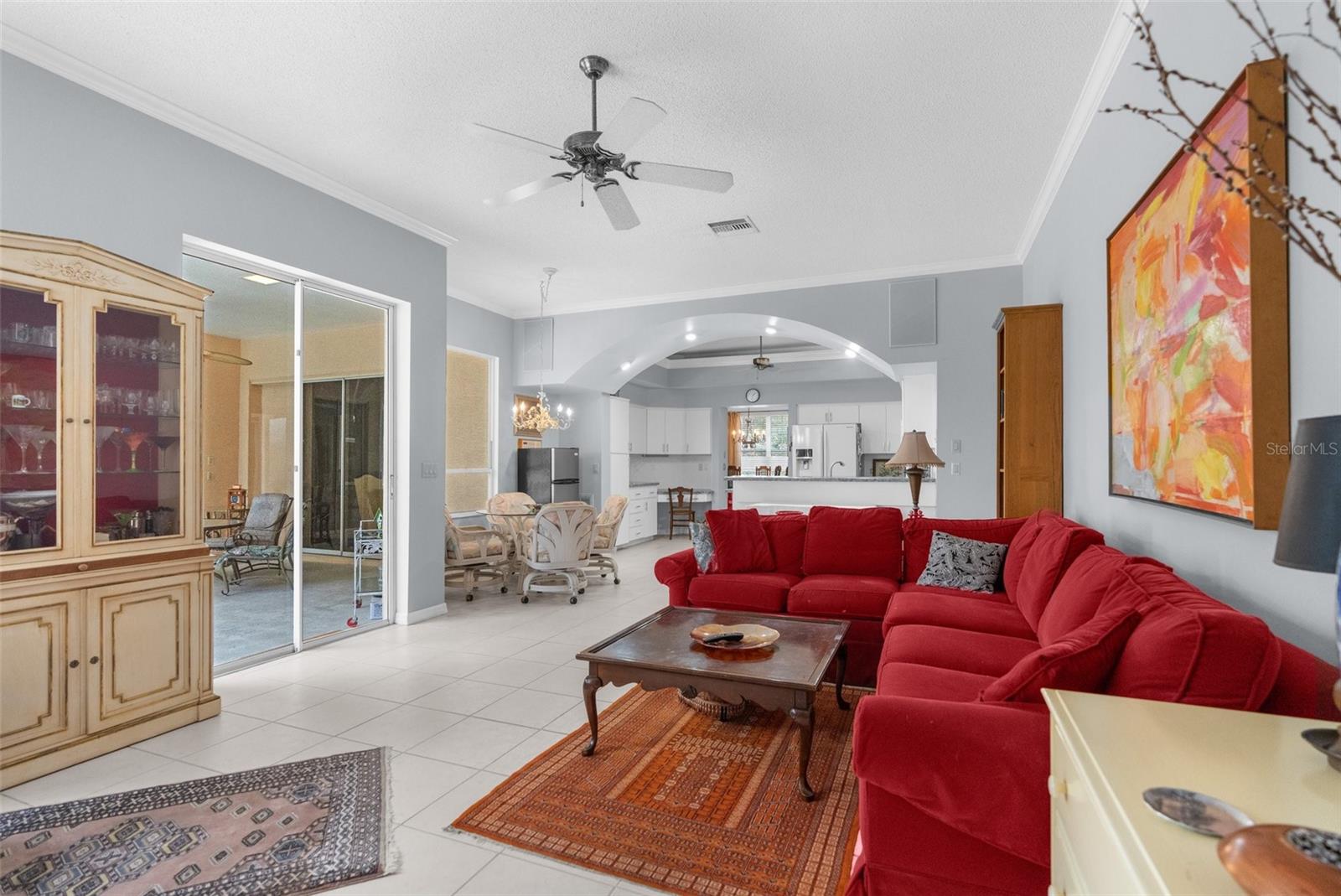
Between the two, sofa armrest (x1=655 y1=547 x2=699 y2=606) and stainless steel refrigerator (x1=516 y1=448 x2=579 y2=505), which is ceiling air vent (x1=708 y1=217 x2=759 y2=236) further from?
stainless steel refrigerator (x1=516 y1=448 x2=579 y2=505)

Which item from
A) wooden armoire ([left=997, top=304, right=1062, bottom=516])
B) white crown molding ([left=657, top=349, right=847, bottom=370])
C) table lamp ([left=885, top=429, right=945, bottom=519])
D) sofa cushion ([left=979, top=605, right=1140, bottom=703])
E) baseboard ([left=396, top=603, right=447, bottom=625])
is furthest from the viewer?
white crown molding ([left=657, top=349, right=847, bottom=370])

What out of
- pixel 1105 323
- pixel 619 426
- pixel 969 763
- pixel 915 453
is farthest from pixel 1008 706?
pixel 619 426

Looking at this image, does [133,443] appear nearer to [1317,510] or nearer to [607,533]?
[1317,510]

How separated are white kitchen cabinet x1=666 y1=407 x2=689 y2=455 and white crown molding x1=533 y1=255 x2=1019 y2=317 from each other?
14.1 feet

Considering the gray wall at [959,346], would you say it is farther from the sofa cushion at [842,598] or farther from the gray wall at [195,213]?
the gray wall at [195,213]

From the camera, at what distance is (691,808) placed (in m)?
2.42

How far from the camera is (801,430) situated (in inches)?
431

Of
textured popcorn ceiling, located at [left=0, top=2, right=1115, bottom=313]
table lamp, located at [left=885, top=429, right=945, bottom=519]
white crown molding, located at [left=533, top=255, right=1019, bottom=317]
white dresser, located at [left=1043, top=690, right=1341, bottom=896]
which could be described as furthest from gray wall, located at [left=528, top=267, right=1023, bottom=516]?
white dresser, located at [left=1043, top=690, right=1341, bottom=896]

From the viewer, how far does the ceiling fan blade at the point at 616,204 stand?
3.41m

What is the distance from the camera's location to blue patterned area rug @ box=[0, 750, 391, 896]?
2.03 m

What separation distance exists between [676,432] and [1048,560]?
900 cm

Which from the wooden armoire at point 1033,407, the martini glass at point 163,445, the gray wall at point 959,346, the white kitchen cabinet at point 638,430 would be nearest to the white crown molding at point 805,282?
the gray wall at point 959,346

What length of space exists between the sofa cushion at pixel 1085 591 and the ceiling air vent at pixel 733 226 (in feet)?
10.9

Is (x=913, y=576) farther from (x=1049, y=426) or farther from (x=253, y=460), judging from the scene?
(x=253, y=460)
